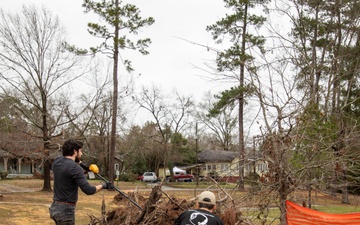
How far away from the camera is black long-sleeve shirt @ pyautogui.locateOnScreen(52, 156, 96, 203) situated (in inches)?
194

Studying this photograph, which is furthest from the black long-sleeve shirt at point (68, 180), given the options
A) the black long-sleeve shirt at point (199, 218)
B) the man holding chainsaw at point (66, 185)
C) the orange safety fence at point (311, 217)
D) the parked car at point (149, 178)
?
the parked car at point (149, 178)

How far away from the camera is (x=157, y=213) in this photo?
7230 mm

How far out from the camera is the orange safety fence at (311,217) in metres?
6.90

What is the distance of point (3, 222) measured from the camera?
11.4 metres

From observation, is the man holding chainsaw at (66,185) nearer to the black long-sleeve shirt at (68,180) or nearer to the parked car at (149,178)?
the black long-sleeve shirt at (68,180)

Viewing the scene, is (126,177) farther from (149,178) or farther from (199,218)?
(199,218)

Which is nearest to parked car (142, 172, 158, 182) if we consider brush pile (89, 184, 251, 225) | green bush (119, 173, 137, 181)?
green bush (119, 173, 137, 181)

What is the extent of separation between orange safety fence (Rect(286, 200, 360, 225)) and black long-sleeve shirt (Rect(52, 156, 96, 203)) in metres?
3.65

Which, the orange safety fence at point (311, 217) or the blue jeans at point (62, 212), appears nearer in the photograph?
the blue jeans at point (62, 212)

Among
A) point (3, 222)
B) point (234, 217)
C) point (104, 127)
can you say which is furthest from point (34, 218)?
point (104, 127)

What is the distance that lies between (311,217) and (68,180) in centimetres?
416

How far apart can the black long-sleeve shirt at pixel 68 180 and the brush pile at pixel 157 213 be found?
6.50 ft

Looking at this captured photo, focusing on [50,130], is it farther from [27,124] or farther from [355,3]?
[355,3]

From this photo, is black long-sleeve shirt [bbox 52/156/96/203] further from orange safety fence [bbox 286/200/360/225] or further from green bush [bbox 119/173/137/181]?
green bush [bbox 119/173/137/181]
